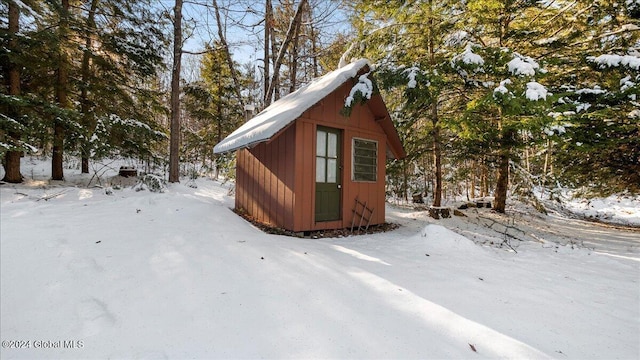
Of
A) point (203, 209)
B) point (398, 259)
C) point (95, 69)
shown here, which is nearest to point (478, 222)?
point (398, 259)

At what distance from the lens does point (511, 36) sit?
6770mm

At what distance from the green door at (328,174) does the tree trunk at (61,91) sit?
6.54 m

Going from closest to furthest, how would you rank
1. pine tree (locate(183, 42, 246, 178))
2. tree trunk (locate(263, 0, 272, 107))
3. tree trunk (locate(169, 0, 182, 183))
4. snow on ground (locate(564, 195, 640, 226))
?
tree trunk (locate(169, 0, 182, 183)) < tree trunk (locate(263, 0, 272, 107)) < snow on ground (locate(564, 195, 640, 226)) < pine tree (locate(183, 42, 246, 178))

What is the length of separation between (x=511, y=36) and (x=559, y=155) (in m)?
3.60

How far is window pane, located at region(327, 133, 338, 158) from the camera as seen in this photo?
630 centimetres

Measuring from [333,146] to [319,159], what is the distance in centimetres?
52

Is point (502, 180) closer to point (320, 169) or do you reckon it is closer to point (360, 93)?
point (360, 93)

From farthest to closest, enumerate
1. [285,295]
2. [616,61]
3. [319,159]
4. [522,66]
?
[319,159], [616,61], [522,66], [285,295]

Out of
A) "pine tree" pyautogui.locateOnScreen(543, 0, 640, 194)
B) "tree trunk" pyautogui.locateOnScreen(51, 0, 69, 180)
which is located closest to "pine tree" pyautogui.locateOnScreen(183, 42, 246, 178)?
"tree trunk" pyautogui.locateOnScreen(51, 0, 69, 180)

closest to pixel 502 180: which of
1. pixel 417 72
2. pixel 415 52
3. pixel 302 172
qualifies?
pixel 415 52

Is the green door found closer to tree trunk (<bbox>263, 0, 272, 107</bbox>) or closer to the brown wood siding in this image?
the brown wood siding

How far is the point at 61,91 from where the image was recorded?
8047 mm

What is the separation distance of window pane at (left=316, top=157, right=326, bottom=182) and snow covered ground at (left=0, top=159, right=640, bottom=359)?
1558mm

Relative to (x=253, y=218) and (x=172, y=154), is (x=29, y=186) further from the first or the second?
(x=253, y=218)
